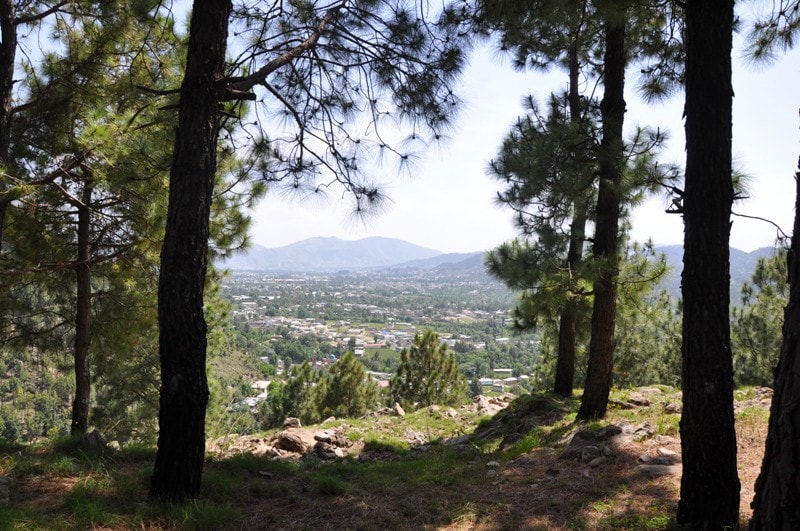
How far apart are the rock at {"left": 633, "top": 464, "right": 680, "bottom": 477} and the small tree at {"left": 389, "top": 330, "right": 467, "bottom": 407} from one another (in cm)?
1286

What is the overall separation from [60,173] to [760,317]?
51.1 feet

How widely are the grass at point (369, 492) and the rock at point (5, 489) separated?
6 centimetres

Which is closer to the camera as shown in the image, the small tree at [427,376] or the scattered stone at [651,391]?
the scattered stone at [651,391]

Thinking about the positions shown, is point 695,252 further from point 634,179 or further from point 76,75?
point 76,75

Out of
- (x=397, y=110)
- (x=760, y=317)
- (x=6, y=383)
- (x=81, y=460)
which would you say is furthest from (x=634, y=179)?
(x=6, y=383)

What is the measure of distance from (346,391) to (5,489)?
13.8 m

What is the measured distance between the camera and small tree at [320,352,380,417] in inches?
643

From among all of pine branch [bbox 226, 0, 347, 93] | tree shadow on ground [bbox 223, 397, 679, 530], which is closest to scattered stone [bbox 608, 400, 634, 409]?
tree shadow on ground [bbox 223, 397, 679, 530]

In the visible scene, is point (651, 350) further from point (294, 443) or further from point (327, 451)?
point (294, 443)

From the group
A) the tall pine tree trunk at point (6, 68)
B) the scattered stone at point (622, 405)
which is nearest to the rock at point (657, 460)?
the scattered stone at point (622, 405)

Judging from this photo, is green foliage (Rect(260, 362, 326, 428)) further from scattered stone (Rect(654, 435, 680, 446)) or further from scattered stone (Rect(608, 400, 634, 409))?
scattered stone (Rect(654, 435, 680, 446))

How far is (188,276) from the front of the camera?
309 centimetres

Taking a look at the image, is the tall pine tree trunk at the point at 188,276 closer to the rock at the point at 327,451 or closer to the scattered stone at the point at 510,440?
the rock at the point at 327,451

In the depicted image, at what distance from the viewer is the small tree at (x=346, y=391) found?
Result: 1633 centimetres
